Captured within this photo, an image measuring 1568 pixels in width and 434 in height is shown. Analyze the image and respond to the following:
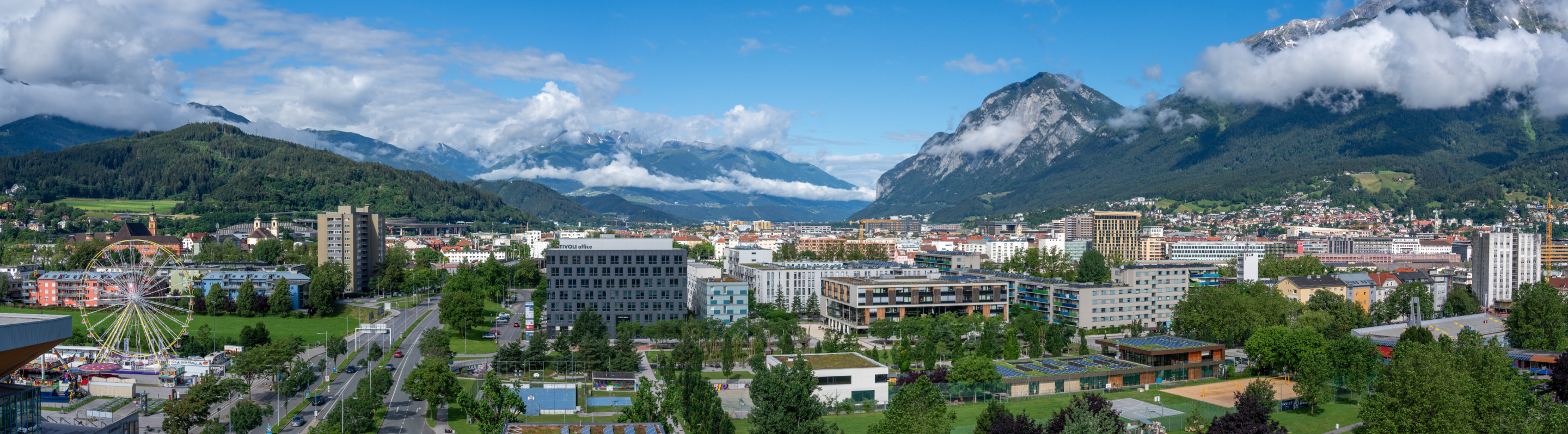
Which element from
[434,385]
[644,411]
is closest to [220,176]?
[434,385]

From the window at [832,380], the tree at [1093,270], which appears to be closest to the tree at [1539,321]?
the tree at [1093,270]

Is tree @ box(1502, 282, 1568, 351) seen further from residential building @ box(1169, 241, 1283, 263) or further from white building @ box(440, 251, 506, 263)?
white building @ box(440, 251, 506, 263)

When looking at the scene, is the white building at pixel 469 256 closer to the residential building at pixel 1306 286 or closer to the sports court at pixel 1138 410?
the residential building at pixel 1306 286

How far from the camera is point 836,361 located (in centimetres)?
4328

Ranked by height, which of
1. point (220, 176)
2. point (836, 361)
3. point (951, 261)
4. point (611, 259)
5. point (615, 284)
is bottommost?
point (836, 361)

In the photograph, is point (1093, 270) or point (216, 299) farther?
point (1093, 270)

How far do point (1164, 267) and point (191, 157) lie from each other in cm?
16824

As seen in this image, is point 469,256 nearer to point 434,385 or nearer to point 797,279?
point 797,279

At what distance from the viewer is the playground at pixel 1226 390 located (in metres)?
42.9

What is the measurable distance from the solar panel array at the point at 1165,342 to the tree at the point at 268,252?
81.4 m

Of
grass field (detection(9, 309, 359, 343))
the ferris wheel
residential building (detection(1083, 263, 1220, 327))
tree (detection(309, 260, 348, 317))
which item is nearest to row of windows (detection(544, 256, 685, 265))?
grass field (detection(9, 309, 359, 343))

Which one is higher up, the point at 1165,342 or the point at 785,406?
the point at 785,406

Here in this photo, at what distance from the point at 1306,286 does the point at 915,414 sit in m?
60.0

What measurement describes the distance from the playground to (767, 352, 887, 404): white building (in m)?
14.4
